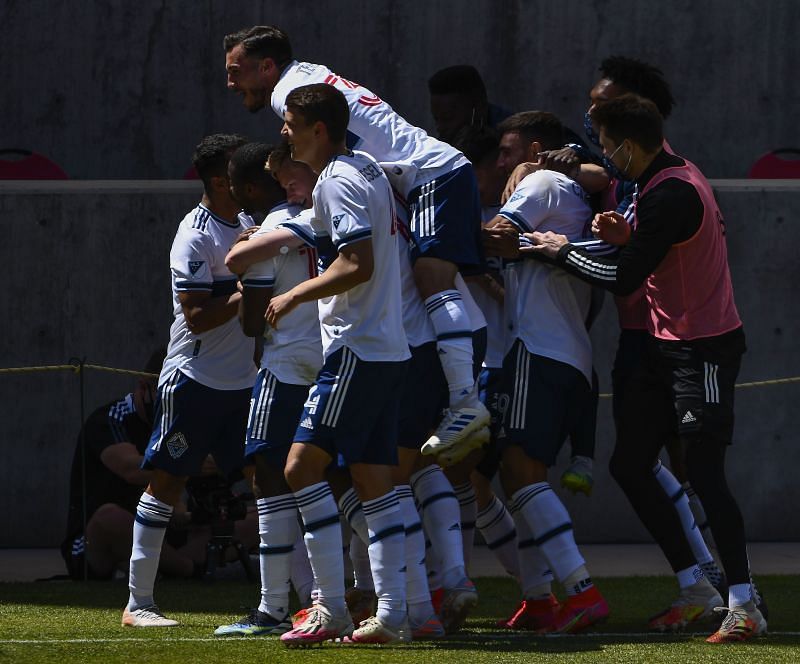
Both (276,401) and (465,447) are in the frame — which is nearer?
(465,447)

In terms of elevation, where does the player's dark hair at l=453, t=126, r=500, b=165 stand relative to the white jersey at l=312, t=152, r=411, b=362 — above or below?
above

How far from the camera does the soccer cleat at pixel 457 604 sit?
212 inches

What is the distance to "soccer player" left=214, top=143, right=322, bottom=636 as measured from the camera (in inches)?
207

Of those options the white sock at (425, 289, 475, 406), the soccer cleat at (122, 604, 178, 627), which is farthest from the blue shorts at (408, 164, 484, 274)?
the soccer cleat at (122, 604, 178, 627)

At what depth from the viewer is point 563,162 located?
579cm

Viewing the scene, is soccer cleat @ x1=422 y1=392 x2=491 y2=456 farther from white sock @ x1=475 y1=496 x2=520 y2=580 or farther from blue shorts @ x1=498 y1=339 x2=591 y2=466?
white sock @ x1=475 y1=496 x2=520 y2=580

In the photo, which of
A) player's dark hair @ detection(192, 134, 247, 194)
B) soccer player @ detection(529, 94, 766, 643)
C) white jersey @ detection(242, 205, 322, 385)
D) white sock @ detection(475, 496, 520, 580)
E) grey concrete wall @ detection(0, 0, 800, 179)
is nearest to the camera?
soccer player @ detection(529, 94, 766, 643)

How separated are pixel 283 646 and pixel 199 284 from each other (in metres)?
1.51

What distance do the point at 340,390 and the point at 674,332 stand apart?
4.01 ft

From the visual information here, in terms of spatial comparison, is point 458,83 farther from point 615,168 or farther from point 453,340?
point 453,340

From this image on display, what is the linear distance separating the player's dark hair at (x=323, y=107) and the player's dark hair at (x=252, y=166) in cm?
70

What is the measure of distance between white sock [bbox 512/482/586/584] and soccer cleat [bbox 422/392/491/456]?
45 cm

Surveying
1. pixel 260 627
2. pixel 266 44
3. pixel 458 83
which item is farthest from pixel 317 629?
pixel 458 83

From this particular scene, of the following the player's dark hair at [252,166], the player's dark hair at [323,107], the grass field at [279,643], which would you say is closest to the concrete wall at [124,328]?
the grass field at [279,643]
